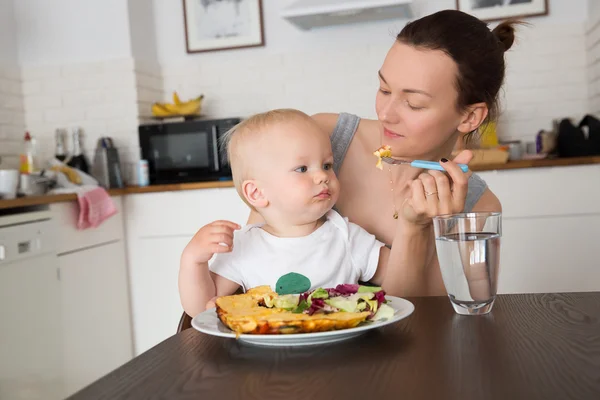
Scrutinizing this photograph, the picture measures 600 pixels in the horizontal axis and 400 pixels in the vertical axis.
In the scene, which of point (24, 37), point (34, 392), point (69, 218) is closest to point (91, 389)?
point (34, 392)

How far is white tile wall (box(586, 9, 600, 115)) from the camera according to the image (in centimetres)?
340

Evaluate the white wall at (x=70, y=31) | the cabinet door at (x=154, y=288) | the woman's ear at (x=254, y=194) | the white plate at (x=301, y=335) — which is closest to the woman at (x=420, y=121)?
the woman's ear at (x=254, y=194)

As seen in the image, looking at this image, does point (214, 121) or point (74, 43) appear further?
point (74, 43)

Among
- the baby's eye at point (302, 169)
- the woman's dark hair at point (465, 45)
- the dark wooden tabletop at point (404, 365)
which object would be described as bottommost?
the dark wooden tabletop at point (404, 365)

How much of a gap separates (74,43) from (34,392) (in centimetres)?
198

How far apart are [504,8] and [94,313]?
2493mm

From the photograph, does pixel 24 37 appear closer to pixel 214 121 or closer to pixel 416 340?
pixel 214 121

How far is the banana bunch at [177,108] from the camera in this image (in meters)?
3.78

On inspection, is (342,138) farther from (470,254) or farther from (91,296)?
(91,296)

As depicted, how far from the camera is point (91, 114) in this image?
12.6 feet

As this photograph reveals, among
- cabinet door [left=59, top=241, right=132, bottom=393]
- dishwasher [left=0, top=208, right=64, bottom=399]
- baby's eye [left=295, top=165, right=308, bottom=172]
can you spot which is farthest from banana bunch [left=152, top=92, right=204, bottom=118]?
baby's eye [left=295, top=165, right=308, bottom=172]

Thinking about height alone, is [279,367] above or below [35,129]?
below

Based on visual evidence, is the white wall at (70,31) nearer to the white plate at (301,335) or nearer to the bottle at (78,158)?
the bottle at (78,158)

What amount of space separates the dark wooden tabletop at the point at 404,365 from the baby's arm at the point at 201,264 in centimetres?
→ 26
